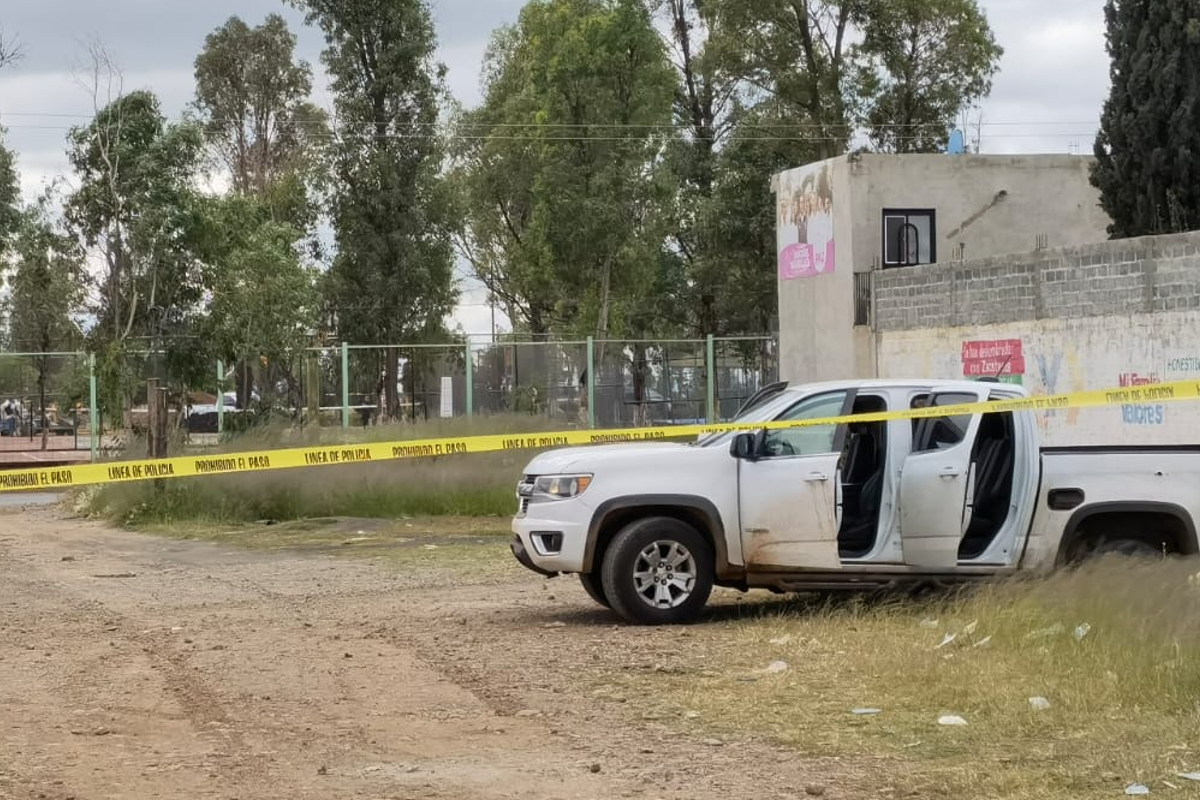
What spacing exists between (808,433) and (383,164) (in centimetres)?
2936

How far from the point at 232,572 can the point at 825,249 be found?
1571 centimetres

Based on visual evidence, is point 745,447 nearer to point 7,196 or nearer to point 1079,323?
point 1079,323

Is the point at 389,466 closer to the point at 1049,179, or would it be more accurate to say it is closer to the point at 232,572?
the point at 232,572

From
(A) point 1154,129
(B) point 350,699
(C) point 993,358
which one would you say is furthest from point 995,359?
(B) point 350,699

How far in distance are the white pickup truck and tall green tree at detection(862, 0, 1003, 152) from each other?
36.7 metres

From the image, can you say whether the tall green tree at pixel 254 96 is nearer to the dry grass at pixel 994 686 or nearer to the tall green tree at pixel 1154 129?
the tall green tree at pixel 1154 129

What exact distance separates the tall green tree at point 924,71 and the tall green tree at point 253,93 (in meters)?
22.0

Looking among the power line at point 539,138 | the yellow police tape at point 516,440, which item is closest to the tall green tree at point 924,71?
the power line at point 539,138

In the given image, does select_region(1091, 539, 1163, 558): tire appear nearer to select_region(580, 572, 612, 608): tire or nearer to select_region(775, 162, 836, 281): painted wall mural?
select_region(580, 572, 612, 608): tire

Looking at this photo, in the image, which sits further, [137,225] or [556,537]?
[137,225]

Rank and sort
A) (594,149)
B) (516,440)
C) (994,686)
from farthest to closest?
(594,149) < (516,440) < (994,686)

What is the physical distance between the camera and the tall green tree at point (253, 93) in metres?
59.3

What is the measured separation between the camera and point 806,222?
29.9 meters

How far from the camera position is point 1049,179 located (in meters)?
29.8
